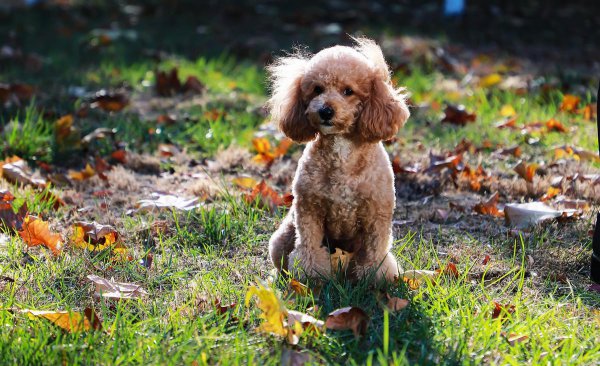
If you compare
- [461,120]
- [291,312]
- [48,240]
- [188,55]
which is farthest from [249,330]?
[188,55]

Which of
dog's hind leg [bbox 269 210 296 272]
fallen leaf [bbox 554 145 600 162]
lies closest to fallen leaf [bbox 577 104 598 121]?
fallen leaf [bbox 554 145 600 162]

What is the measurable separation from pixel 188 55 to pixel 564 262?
5.60 metres

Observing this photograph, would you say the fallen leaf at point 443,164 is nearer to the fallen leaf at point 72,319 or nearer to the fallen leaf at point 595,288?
the fallen leaf at point 595,288

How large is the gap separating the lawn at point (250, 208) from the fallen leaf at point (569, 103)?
1 centimetres

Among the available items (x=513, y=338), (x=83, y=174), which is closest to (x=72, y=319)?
(x=513, y=338)

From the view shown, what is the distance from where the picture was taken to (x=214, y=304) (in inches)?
121

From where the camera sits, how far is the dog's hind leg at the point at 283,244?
3.54 m

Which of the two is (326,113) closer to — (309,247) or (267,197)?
(309,247)

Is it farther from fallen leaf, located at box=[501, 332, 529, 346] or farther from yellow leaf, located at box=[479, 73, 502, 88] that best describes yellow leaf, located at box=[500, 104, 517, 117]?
fallen leaf, located at box=[501, 332, 529, 346]

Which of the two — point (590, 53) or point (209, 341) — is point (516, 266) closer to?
point (209, 341)

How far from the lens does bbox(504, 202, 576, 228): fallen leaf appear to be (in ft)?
13.4

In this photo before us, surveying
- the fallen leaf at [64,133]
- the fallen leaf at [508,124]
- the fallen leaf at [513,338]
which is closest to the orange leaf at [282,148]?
the fallen leaf at [64,133]

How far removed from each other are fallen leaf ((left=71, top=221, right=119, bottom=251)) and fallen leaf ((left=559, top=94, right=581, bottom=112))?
3.86 m

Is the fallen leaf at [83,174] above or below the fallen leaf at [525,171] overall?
below
